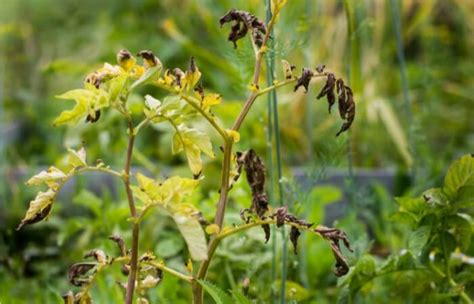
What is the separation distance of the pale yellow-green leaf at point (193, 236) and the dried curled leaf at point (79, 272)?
0.16m

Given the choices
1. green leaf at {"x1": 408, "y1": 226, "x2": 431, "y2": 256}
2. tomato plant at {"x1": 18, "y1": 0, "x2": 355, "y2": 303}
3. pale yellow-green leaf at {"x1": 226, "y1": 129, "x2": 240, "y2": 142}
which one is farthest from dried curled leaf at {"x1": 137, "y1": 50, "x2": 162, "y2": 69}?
green leaf at {"x1": 408, "y1": 226, "x2": 431, "y2": 256}

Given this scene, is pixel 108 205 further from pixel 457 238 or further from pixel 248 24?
pixel 248 24

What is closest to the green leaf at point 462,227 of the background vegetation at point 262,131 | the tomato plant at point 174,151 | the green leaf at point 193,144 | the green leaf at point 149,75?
the background vegetation at point 262,131

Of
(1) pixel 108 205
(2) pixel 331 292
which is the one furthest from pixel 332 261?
(1) pixel 108 205

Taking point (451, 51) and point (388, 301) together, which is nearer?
point (388, 301)

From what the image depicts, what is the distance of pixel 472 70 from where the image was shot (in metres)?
3.62

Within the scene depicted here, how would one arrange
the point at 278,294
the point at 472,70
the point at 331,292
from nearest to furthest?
the point at 278,294, the point at 331,292, the point at 472,70

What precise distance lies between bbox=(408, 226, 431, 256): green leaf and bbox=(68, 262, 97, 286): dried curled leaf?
18.3 inches

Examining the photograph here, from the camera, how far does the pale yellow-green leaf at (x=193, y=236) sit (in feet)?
2.71

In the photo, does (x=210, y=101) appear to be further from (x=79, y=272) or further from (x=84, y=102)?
(x=79, y=272)

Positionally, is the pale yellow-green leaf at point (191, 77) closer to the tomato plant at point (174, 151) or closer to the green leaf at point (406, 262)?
the tomato plant at point (174, 151)

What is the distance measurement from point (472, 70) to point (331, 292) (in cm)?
207

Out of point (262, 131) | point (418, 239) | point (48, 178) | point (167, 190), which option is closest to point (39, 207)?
point (48, 178)

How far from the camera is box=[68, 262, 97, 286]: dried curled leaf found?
3.09 ft
